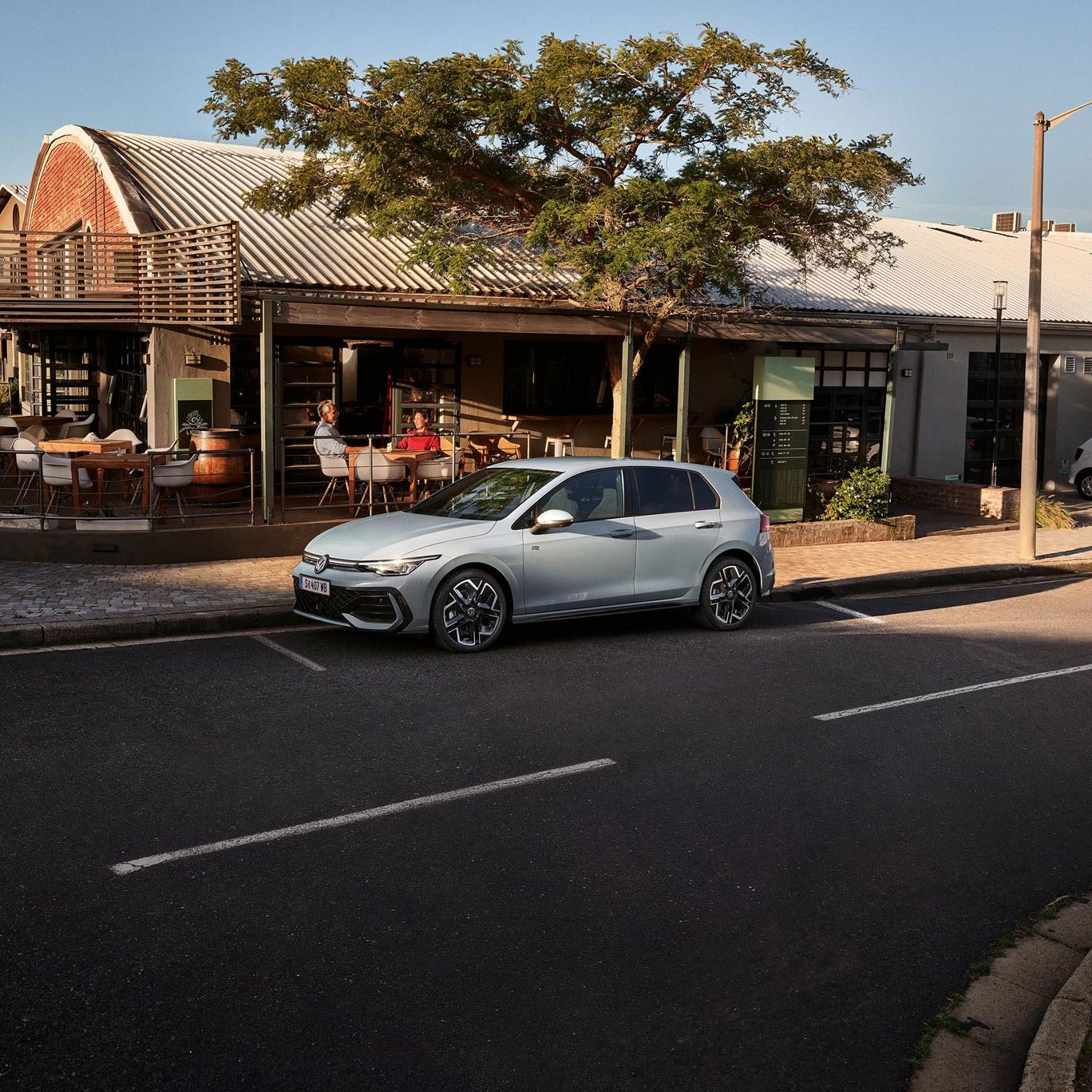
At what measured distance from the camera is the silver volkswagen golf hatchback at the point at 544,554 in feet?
32.2

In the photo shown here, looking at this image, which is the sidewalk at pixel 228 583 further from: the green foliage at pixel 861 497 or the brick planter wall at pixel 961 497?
the brick planter wall at pixel 961 497

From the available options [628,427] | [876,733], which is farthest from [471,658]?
[628,427]

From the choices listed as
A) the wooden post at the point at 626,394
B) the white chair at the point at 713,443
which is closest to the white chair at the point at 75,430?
the wooden post at the point at 626,394

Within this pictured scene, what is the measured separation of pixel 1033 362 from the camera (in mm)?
16219

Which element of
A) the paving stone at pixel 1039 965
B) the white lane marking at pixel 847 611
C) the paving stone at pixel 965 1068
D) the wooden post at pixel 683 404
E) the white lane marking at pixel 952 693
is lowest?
the paving stone at pixel 965 1068

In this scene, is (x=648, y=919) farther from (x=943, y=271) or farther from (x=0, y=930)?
(x=943, y=271)

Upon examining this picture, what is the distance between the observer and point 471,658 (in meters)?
9.82

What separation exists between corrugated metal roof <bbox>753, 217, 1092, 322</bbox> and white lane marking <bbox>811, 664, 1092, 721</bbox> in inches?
479

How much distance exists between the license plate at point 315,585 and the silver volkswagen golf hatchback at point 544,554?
1cm

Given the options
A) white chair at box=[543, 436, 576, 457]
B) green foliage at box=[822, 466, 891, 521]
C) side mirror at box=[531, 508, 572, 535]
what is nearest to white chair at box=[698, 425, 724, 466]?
white chair at box=[543, 436, 576, 457]

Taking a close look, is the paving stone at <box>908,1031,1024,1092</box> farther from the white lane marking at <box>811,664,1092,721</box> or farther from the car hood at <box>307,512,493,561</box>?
the car hood at <box>307,512,493,561</box>

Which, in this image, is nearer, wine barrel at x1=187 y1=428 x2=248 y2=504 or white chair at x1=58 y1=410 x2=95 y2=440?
wine barrel at x1=187 y1=428 x2=248 y2=504

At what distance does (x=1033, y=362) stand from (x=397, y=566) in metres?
10.2

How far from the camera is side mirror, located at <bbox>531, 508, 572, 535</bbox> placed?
33.0 feet
